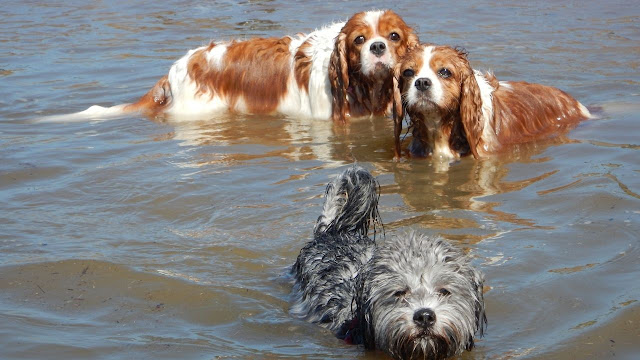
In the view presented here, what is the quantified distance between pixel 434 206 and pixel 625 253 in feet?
4.82

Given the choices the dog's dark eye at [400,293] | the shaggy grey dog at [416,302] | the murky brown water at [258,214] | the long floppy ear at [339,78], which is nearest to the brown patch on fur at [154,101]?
the murky brown water at [258,214]

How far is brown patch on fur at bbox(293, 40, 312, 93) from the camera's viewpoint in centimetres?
936

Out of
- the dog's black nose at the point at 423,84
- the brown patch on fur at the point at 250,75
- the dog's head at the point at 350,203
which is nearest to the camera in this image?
the dog's head at the point at 350,203

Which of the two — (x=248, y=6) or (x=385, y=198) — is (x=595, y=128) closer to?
(x=385, y=198)

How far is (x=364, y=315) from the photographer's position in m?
4.20

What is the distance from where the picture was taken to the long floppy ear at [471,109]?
7414 mm

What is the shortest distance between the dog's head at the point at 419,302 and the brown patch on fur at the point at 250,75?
5.43 meters

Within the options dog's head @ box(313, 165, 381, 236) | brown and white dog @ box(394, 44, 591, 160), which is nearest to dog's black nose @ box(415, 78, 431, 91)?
brown and white dog @ box(394, 44, 591, 160)

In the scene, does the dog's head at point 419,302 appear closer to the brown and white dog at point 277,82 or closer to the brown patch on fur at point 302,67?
the brown and white dog at point 277,82

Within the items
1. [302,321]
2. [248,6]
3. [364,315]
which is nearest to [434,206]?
[302,321]

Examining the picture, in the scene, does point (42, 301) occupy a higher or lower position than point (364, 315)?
lower

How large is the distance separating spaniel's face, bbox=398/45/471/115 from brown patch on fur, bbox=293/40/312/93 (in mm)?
2034

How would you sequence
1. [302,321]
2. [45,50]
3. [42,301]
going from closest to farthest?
[302,321] < [42,301] < [45,50]

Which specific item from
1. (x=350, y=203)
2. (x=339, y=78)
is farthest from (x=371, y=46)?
(x=350, y=203)
